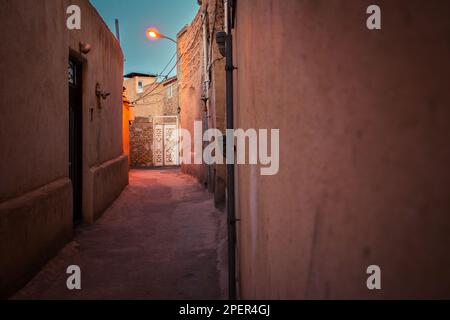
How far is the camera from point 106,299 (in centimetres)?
363

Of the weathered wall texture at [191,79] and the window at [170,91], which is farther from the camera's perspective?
the window at [170,91]

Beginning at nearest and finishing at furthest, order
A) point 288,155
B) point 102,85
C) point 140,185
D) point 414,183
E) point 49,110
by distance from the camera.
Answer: point 414,183 → point 288,155 → point 49,110 → point 102,85 → point 140,185

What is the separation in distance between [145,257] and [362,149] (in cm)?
454

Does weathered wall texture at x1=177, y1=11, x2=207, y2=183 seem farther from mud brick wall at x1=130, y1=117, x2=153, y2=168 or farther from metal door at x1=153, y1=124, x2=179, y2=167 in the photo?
mud brick wall at x1=130, y1=117, x2=153, y2=168

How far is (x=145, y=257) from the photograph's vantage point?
16.4 feet

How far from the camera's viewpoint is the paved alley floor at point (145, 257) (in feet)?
12.5

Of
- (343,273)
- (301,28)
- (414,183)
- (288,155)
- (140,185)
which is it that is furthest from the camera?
(140,185)

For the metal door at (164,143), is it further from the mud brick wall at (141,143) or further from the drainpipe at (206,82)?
the drainpipe at (206,82)

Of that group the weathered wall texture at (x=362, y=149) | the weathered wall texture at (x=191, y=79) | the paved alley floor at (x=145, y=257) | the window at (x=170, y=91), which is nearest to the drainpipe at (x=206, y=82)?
the weathered wall texture at (x=191, y=79)

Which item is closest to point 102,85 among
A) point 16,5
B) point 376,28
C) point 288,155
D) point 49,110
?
point 49,110

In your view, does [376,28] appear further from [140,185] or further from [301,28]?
[140,185]

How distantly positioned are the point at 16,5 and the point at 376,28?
4.14m

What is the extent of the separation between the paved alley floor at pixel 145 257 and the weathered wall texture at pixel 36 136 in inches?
12.1

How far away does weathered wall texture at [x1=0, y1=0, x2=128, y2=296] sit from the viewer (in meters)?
3.59
